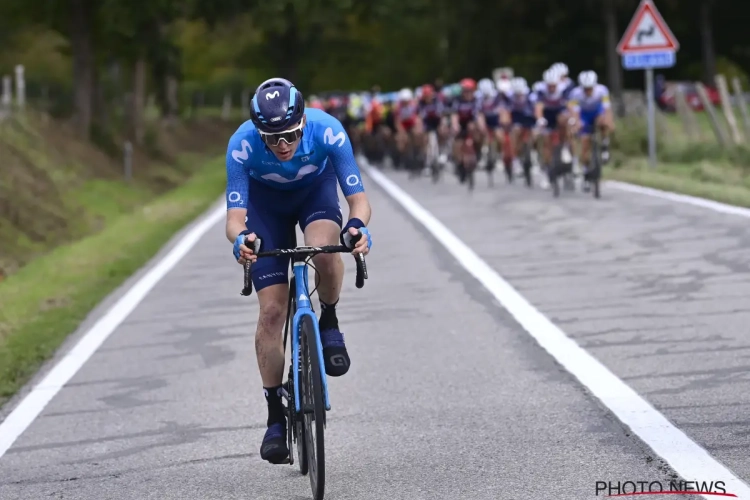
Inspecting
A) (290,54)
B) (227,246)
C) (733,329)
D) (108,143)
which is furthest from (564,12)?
(733,329)

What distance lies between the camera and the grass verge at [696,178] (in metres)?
20.3

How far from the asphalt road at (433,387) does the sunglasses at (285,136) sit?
4.55 ft

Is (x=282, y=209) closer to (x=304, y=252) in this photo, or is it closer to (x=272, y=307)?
(x=272, y=307)

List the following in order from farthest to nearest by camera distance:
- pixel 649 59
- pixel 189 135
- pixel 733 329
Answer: pixel 189 135, pixel 649 59, pixel 733 329

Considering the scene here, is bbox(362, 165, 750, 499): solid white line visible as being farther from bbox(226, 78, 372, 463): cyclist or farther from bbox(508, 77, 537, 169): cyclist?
bbox(508, 77, 537, 169): cyclist

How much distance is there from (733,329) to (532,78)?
72061 mm

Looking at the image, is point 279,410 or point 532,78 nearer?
point 279,410

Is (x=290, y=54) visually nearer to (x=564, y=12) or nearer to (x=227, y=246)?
(x=564, y=12)

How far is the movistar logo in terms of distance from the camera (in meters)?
6.77

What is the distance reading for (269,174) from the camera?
692 centimetres

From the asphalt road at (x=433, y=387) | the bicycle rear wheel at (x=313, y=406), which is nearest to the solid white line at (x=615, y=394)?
the asphalt road at (x=433, y=387)

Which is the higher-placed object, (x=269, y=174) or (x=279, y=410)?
(x=269, y=174)

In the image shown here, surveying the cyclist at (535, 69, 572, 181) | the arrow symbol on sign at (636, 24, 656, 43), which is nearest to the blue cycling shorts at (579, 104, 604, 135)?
the cyclist at (535, 69, 572, 181)

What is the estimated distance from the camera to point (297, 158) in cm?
681
